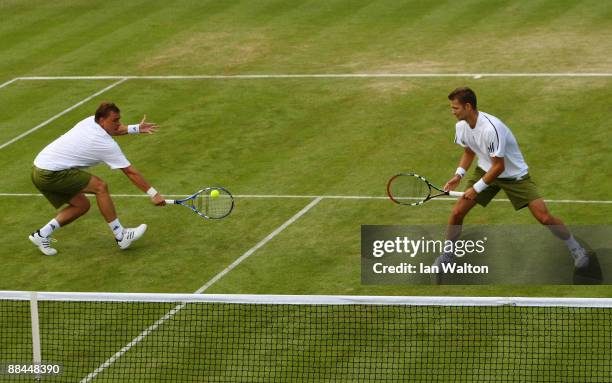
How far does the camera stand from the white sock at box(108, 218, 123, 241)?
643 inches

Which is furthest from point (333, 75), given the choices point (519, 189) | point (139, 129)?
point (519, 189)

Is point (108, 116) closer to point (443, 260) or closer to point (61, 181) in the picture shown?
point (61, 181)

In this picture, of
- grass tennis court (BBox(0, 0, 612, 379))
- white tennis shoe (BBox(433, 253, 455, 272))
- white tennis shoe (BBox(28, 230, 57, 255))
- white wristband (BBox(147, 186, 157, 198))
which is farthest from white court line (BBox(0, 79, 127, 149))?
white tennis shoe (BBox(433, 253, 455, 272))

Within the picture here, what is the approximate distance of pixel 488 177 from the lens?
567 inches

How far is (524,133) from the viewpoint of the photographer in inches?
813

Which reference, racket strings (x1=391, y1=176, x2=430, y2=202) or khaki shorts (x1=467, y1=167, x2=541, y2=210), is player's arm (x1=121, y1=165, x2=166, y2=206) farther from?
khaki shorts (x1=467, y1=167, x2=541, y2=210)

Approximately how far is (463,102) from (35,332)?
18.1 feet

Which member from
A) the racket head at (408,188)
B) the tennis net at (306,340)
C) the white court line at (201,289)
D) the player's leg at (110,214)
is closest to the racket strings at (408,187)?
the racket head at (408,188)

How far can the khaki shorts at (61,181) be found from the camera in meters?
16.1

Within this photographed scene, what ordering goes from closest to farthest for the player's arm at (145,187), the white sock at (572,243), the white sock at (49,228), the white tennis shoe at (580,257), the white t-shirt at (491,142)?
1. the white t-shirt at (491,142)
2. the white tennis shoe at (580,257)
3. the white sock at (572,243)
4. the player's arm at (145,187)
5. the white sock at (49,228)

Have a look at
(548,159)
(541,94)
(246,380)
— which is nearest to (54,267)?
(246,380)

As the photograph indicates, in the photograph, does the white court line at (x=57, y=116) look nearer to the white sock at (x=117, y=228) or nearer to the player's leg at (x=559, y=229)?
the white sock at (x=117, y=228)

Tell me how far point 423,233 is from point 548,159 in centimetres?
365

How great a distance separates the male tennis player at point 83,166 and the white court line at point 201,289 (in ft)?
3.97
